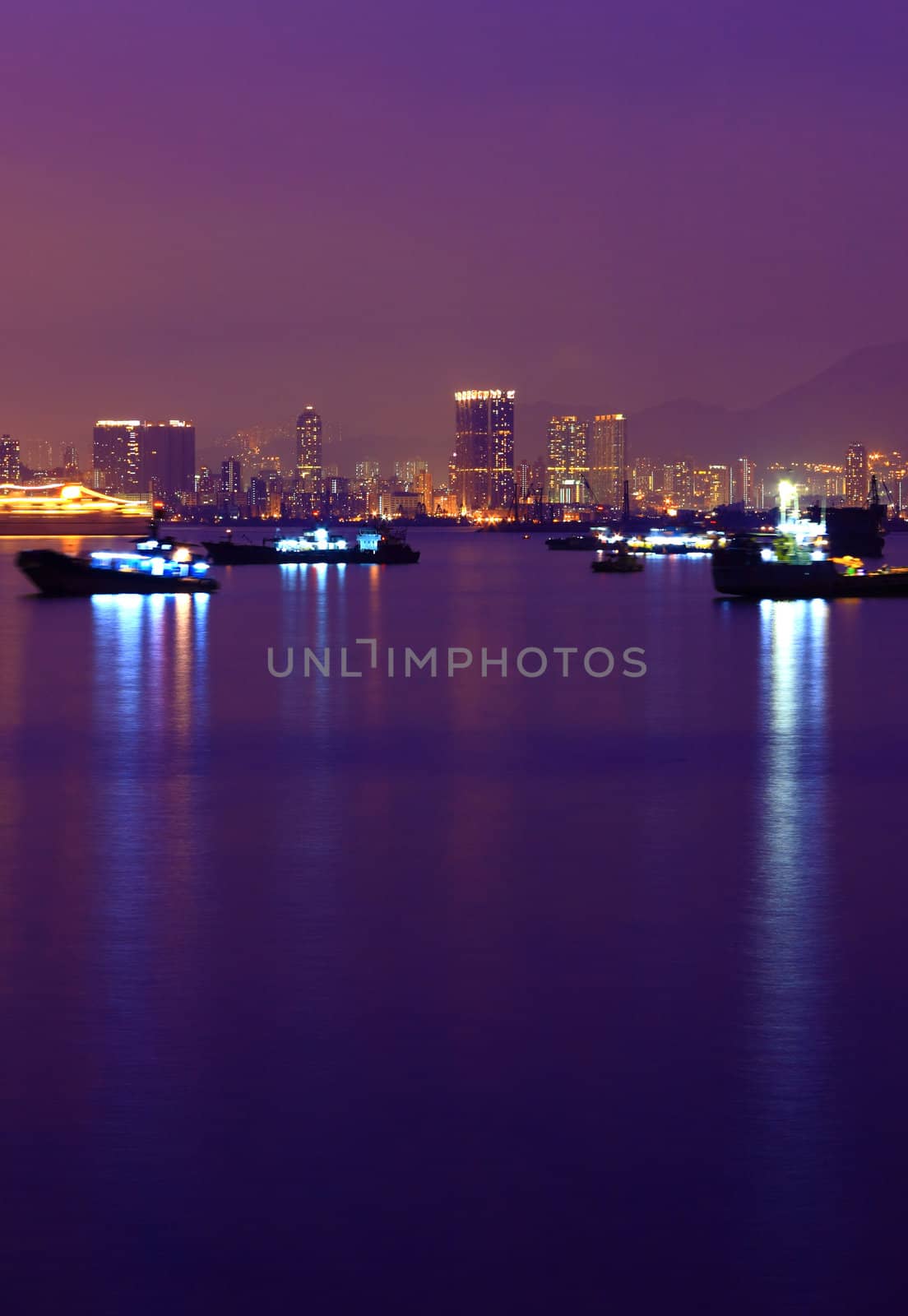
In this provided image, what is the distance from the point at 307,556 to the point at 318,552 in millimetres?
2240

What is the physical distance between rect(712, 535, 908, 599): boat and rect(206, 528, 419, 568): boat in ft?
163

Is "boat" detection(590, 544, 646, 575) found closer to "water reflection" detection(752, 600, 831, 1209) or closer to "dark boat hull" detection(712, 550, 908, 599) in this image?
"dark boat hull" detection(712, 550, 908, 599)

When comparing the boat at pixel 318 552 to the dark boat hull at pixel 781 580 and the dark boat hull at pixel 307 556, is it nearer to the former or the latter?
the dark boat hull at pixel 307 556

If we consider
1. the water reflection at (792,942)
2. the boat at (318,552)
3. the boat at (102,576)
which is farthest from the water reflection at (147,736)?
the boat at (318,552)

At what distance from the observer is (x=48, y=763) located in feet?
62.3

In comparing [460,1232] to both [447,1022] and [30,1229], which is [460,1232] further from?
[447,1022]

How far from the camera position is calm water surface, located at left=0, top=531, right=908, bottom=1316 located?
5.59 meters

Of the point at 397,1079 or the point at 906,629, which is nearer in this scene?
the point at 397,1079

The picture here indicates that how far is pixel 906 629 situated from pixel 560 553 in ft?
352

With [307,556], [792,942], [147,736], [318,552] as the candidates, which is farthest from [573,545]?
[792,942]

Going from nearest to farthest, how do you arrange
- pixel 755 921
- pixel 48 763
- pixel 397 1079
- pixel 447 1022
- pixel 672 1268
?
pixel 672 1268, pixel 397 1079, pixel 447 1022, pixel 755 921, pixel 48 763

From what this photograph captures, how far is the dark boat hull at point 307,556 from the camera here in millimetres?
104125

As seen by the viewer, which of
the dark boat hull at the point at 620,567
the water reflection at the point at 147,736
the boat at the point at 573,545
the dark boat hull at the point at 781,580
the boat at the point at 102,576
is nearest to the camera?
the water reflection at the point at 147,736

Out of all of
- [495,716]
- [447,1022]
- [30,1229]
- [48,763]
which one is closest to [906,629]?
[495,716]
